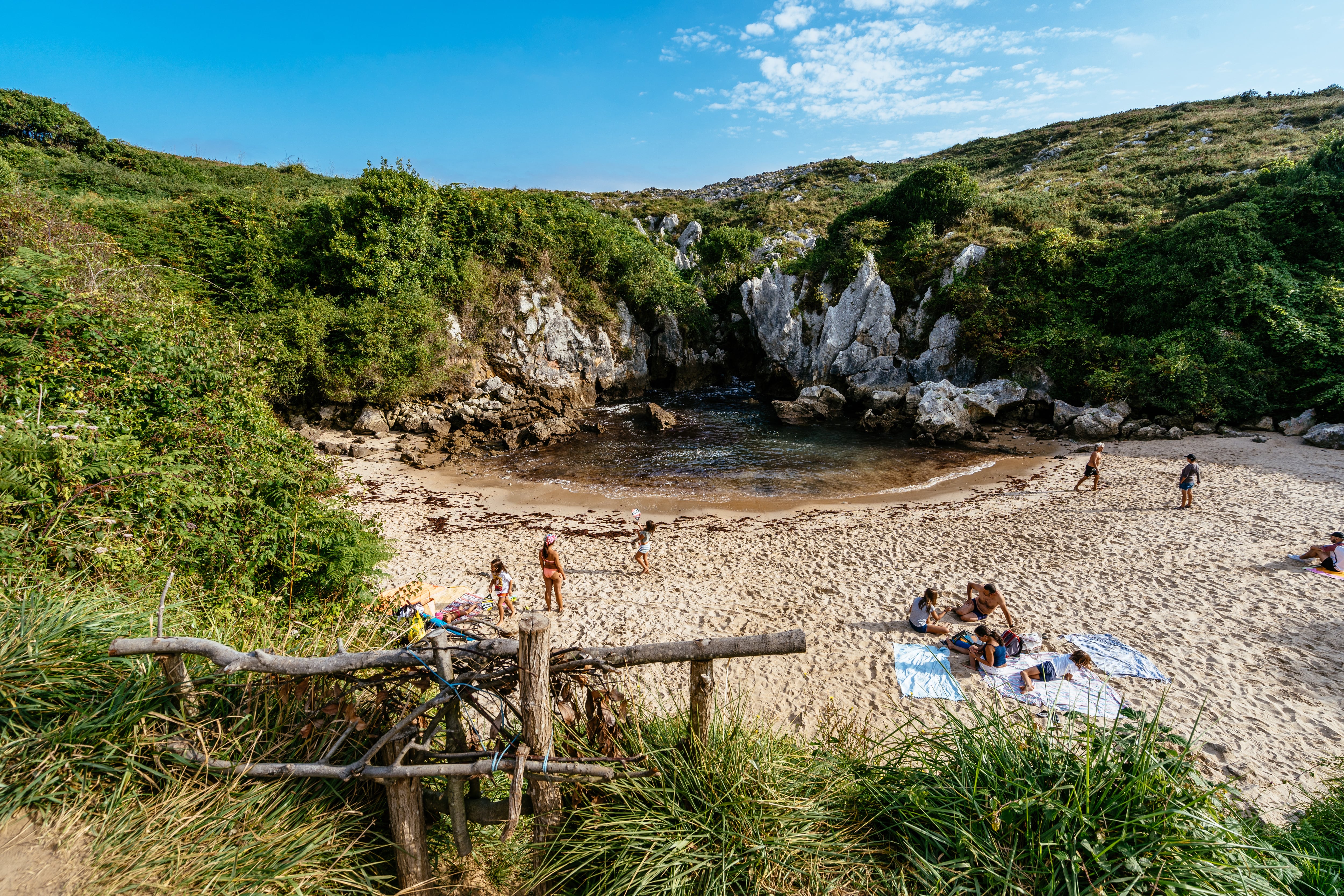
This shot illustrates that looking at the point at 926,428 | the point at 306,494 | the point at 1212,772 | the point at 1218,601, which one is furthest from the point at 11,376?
the point at 926,428

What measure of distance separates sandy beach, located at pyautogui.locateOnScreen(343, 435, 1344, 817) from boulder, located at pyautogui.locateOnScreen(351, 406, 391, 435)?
435cm

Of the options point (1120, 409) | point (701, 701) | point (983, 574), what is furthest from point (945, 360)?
point (701, 701)

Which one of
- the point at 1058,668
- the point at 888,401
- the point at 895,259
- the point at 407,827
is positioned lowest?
the point at 1058,668

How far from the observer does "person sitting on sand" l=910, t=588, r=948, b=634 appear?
7.58m

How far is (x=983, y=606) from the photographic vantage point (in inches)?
302

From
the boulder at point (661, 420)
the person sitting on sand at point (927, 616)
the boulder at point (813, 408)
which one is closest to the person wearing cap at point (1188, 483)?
the person sitting on sand at point (927, 616)

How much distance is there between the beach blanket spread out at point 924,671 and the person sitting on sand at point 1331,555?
7476 mm

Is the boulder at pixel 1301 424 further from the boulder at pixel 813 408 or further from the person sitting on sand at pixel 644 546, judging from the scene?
the person sitting on sand at pixel 644 546

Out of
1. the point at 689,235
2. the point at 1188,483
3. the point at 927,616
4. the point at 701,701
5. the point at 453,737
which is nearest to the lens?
the point at 453,737

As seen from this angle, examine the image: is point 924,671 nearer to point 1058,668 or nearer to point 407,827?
point 1058,668

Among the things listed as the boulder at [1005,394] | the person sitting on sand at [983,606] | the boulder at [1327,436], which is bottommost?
the person sitting on sand at [983,606]

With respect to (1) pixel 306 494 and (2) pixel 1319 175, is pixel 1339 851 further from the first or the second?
(2) pixel 1319 175

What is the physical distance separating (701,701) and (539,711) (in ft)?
3.32

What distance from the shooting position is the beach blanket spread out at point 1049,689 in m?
5.87
